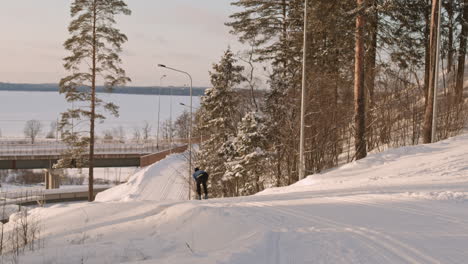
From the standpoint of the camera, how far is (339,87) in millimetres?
21812

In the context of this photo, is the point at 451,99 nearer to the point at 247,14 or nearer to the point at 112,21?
the point at 247,14

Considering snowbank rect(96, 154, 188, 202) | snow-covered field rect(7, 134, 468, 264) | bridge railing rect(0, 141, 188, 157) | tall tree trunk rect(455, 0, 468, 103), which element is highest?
tall tree trunk rect(455, 0, 468, 103)

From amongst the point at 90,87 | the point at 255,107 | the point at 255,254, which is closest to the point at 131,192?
the point at 90,87

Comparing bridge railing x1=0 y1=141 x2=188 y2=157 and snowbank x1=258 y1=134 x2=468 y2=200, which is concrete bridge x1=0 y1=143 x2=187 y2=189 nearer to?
bridge railing x1=0 y1=141 x2=188 y2=157

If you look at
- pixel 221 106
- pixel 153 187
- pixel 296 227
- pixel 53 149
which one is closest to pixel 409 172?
pixel 296 227

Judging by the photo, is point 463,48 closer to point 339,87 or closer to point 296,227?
point 339,87

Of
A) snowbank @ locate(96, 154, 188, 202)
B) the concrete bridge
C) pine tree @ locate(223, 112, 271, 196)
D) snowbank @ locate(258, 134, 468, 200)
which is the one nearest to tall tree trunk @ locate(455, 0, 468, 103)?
snowbank @ locate(258, 134, 468, 200)

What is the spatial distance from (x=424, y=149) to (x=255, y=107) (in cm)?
1470

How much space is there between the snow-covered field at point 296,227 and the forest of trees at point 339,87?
21.5 ft

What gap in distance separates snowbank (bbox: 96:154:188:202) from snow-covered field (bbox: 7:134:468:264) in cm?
1640

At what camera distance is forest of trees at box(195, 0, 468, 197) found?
17016 mm

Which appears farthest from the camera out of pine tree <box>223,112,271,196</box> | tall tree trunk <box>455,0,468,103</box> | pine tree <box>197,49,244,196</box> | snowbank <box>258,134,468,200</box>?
pine tree <box>197,49,244,196</box>

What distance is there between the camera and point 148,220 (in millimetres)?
7898

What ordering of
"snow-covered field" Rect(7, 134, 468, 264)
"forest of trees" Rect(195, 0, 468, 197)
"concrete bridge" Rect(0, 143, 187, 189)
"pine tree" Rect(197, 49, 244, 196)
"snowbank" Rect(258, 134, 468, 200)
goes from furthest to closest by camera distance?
1. "concrete bridge" Rect(0, 143, 187, 189)
2. "pine tree" Rect(197, 49, 244, 196)
3. "forest of trees" Rect(195, 0, 468, 197)
4. "snowbank" Rect(258, 134, 468, 200)
5. "snow-covered field" Rect(7, 134, 468, 264)
